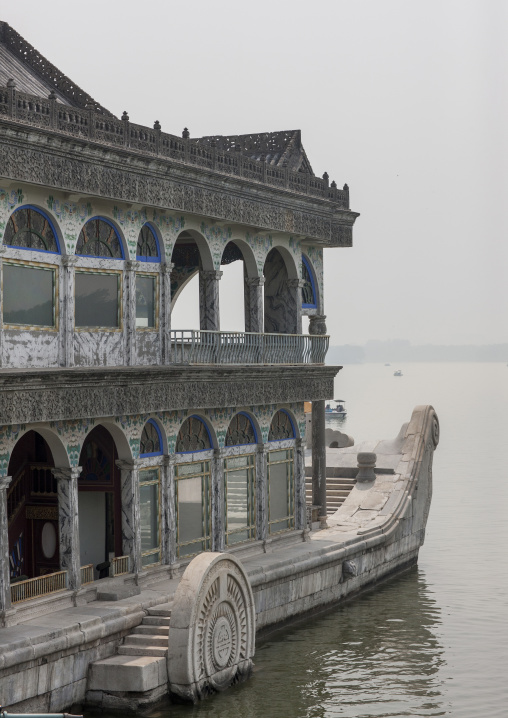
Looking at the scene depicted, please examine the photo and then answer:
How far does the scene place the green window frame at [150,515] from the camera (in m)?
21.0

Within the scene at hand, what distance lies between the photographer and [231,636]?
62.6ft

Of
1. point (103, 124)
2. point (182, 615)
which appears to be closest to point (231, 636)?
point (182, 615)

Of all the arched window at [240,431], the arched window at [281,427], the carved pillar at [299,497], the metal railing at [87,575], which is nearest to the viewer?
the metal railing at [87,575]

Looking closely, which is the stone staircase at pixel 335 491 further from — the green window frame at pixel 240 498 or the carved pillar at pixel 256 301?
the carved pillar at pixel 256 301

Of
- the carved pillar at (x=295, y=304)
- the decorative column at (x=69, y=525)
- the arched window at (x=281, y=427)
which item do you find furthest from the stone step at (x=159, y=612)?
the carved pillar at (x=295, y=304)

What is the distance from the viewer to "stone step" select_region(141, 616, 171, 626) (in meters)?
18.6

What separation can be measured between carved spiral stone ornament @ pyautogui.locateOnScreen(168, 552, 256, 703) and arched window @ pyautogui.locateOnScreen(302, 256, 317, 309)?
29.4ft

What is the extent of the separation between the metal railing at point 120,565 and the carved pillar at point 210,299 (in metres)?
4.64

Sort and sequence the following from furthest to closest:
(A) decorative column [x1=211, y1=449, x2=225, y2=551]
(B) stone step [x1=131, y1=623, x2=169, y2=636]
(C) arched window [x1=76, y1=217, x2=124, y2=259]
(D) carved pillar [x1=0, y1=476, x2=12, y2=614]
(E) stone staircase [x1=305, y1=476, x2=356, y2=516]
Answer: (E) stone staircase [x1=305, y1=476, x2=356, y2=516]
(A) decorative column [x1=211, y1=449, x2=225, y2=551]
(C) arched window [x1=76, y1=217, x2=124, y2=259]
(B) stone step [x1=131, y1=623, x2=169, y2=636]
(D) carved pillar [x1=0, y1=476, x2=12, y2=614]

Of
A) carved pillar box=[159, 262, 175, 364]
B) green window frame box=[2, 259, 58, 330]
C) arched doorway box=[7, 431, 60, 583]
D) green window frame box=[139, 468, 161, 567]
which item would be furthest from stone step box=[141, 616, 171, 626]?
carved pillar box=[159, 262, 175, 364]

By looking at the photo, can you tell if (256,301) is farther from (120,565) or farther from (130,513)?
(120,565)

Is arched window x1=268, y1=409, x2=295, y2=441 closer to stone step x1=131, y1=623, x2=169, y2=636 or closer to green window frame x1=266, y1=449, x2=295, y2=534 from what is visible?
green window frame x1=266, y1=449, x2=295, y2=534

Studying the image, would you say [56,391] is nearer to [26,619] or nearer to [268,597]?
[26,619]

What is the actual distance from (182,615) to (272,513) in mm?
7514
